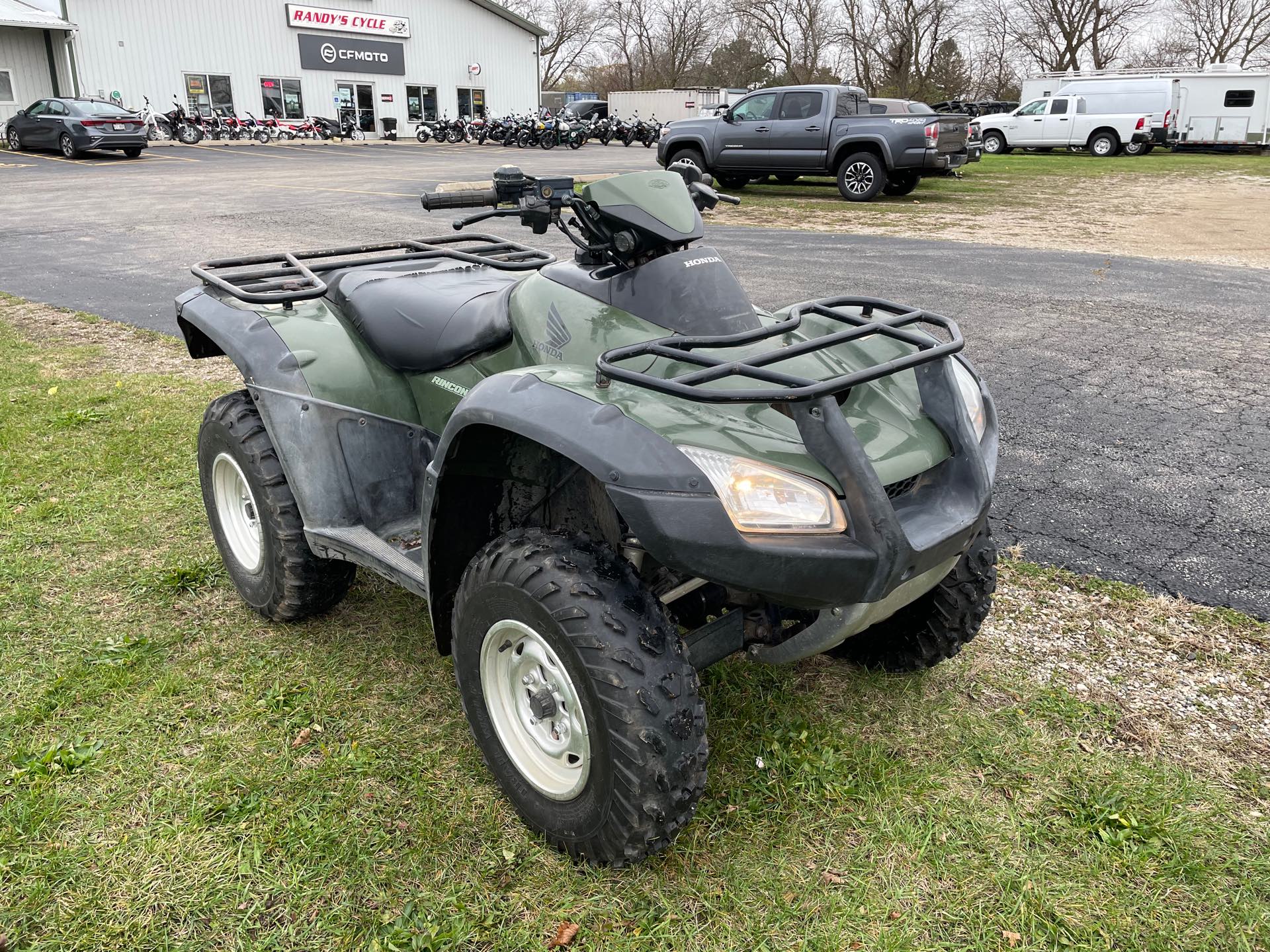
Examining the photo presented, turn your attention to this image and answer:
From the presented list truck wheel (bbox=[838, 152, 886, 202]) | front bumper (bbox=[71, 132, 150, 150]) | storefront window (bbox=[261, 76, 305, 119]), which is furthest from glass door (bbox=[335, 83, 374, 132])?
truck wheel (bbox=[838, 152, 886, 202])

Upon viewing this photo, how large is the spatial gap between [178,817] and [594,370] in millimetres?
1564

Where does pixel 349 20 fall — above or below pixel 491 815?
above

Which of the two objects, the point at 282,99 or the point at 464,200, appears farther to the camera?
the point at 282,99

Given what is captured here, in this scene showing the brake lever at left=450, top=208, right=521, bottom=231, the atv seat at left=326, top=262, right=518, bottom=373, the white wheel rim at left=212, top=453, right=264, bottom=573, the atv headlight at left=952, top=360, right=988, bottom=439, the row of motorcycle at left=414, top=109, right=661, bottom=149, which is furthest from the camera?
the row of motorcycle at left=414, top=109, right=661, bottom=149

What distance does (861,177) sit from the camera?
16750 mm

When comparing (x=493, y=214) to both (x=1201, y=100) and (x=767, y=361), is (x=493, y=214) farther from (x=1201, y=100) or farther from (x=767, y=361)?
(x=1201, y=100)

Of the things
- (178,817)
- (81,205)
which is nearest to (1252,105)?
(81,205)

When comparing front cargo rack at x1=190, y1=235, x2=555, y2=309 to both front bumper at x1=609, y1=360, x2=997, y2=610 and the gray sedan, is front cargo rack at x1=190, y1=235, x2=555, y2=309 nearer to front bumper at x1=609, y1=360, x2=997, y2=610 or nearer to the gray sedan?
front bumper at x1=609, y1=360, x2=997, y2=610

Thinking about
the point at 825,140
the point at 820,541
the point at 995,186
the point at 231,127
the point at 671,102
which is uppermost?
the point at 671,102

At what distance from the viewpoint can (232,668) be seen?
3.17 metres

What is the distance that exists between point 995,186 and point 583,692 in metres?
20.8

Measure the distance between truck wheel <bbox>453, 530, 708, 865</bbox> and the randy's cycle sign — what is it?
1617 inches

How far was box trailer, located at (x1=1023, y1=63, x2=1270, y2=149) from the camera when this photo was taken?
32.0 m

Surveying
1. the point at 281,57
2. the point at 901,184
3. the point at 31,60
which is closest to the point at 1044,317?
the point at 901,184
